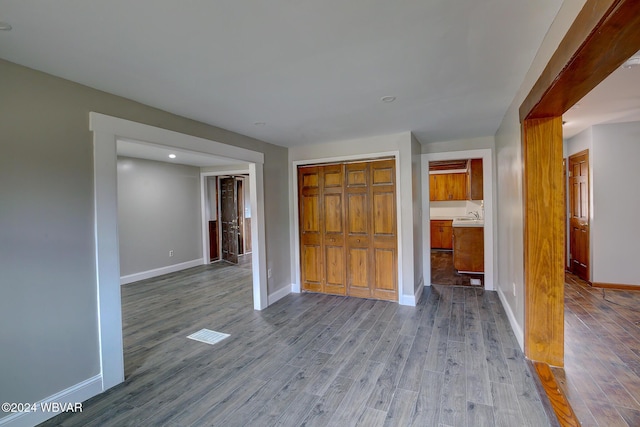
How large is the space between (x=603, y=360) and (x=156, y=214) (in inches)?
271

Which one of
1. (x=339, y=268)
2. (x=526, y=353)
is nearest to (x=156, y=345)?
(x=339, y=268)

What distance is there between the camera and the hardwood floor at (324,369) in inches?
76.6

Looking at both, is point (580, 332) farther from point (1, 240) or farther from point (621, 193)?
point (1, 240)

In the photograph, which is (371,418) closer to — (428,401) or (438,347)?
(428,401)

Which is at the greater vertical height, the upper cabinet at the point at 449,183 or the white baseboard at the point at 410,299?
the upper cabinet at the point at 449,183

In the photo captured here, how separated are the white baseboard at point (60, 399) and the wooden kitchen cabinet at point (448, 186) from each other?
7.99 meters

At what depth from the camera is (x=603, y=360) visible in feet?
8.00

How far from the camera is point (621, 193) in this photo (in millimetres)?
4254

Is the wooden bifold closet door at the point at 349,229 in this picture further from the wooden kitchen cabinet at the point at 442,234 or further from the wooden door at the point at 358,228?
the wooden kitchen cabinet at the point at 442,234

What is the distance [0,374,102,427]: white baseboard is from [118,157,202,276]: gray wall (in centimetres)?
363

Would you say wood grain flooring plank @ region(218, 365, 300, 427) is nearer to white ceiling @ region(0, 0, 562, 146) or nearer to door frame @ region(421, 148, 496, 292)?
white ceiling @ region(0, 0, 562, 146)

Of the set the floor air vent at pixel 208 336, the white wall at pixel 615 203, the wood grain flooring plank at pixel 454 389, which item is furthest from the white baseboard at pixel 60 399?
the white wall at pixel 615 203

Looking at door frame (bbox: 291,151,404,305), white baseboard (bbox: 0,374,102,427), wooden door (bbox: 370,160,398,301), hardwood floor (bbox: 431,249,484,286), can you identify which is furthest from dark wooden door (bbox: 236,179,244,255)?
white baseboard (bbox: 0,374,102,427)

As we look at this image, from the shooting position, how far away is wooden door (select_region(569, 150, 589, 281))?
459 centimetres
